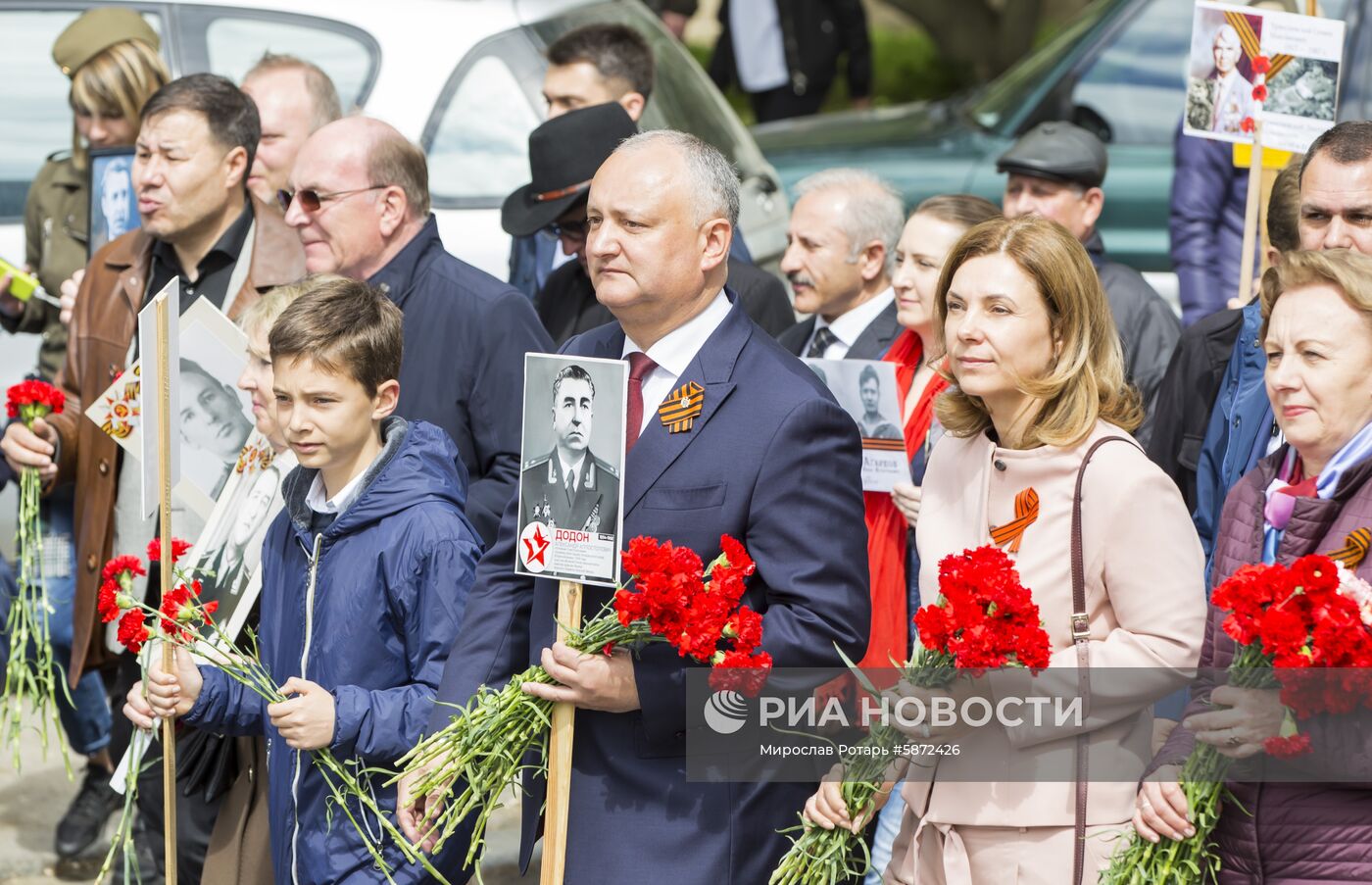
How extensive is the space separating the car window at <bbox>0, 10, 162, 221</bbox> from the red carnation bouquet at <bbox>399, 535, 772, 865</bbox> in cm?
437

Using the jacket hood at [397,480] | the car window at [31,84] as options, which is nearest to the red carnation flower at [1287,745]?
the jacket hood at [397,480]

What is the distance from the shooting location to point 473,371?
5.07 m

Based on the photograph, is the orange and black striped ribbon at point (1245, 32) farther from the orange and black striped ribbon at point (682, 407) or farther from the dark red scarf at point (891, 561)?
the orange and black striped ribbon at point (682, 407)

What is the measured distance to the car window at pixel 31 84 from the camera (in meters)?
7.40

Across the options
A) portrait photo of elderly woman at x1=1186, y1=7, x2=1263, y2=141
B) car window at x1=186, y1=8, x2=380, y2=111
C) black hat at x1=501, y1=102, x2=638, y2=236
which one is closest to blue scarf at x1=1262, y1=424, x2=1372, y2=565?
portrait photo of elderly woman at x1=1186, y1=7, x2=1263, y2=141

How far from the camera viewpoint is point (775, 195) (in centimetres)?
799

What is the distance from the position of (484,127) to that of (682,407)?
378 centimetres

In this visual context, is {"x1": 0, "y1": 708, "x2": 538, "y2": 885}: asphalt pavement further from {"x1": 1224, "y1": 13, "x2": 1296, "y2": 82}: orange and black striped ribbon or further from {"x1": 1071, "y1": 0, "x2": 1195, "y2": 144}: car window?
{"x1": 1071, "y1": 0, "x2": 1195, "y2": 144}: car window

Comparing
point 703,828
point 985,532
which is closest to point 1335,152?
point 985,532

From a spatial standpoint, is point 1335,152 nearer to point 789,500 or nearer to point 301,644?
point 789,500

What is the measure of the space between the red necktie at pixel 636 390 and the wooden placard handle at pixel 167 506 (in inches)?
41.0

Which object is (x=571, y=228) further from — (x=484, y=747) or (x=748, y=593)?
(x=484, y=747)

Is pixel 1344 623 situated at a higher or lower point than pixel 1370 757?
higher

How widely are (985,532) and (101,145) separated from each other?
4.18m
